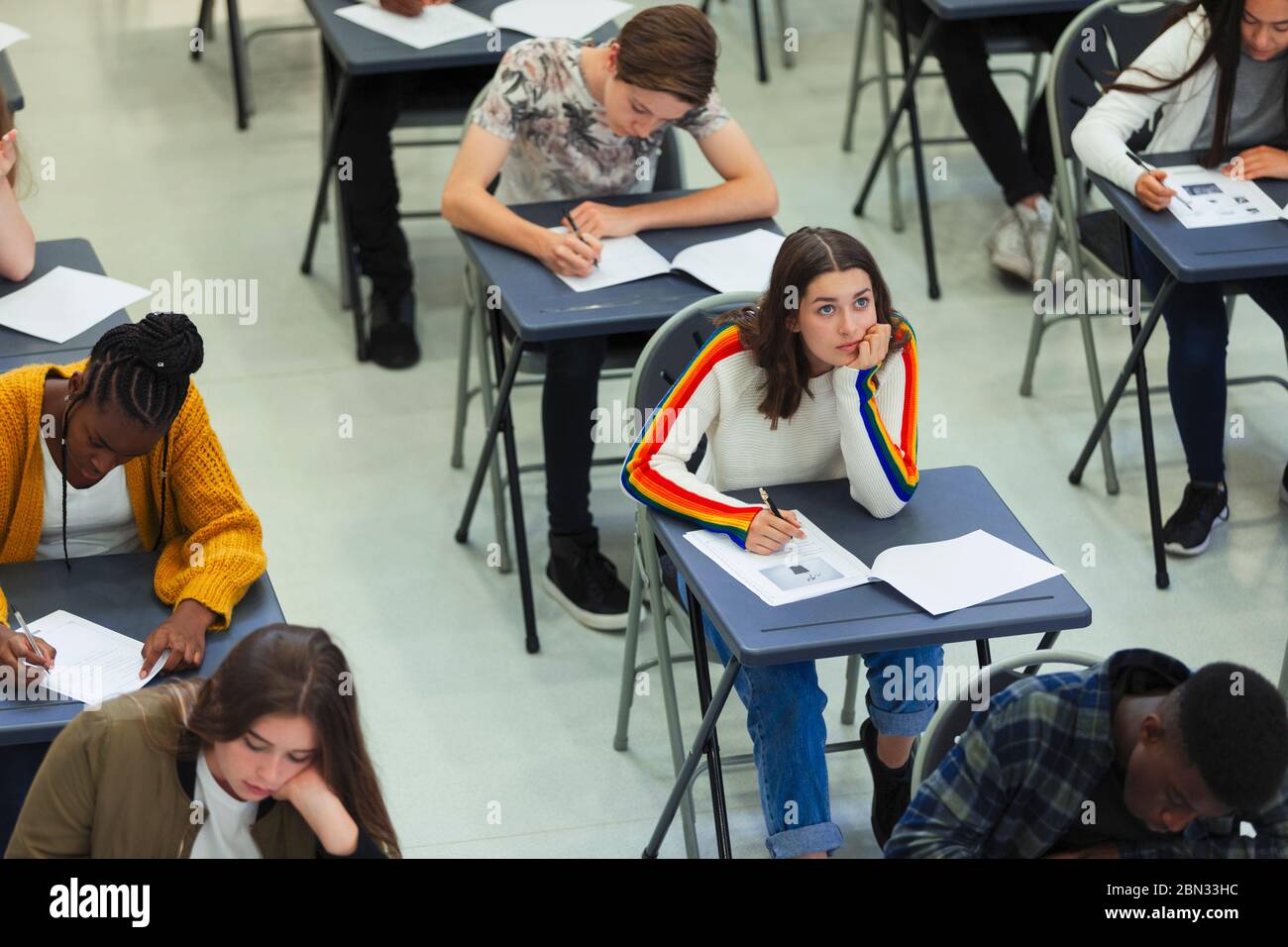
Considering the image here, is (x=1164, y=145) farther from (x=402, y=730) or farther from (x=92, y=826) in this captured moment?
(x=92, y=826)

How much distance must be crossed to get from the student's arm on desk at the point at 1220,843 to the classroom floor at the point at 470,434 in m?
1.06

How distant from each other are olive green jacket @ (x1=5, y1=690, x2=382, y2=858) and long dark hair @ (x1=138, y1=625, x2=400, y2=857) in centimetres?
3

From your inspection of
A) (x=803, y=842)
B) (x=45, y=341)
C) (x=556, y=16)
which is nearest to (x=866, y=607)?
(x=803, y=842)

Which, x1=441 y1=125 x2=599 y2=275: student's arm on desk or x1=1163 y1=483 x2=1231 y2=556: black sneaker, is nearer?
x1=441 y1=125 x2=599 y2=275: student's arm on desk

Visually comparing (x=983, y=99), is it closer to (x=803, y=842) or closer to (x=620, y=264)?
(x=620, y=264)

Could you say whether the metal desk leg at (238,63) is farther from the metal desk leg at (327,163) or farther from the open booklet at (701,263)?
the open booklet at (701,263)

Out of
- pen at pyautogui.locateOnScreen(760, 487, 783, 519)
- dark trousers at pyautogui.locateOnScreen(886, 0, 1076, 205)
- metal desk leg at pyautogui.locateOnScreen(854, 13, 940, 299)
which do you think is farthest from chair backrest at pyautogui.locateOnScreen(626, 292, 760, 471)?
dark trousers at pyautogui.locateOnScreen(886, 0, 1076, 205)

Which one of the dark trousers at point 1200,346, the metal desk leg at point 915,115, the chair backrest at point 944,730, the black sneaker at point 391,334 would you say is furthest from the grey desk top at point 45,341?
the metal desk leg at point 915,115

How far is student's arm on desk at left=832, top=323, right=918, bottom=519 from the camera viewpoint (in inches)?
103

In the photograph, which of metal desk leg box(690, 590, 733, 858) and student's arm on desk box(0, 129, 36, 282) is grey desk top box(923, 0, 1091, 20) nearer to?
metal desk leg box(690, 590, 733, 858)

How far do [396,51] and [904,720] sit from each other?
203 centimetres
